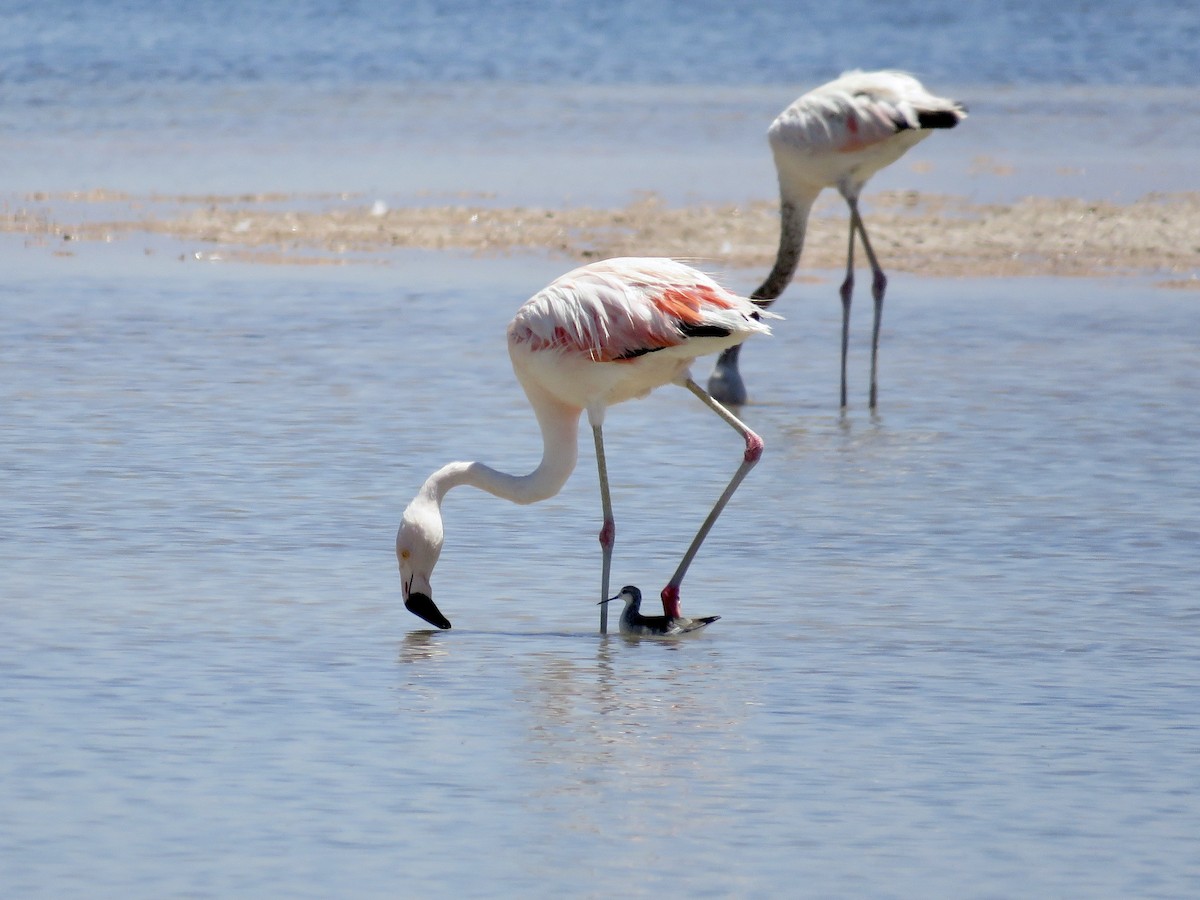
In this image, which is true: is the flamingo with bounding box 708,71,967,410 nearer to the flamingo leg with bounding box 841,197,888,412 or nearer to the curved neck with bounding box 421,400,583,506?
the flamingo leg with bounding box 841,197,888,412

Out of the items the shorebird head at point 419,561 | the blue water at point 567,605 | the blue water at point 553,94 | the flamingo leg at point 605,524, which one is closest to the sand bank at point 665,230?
the blue water at point 567,605

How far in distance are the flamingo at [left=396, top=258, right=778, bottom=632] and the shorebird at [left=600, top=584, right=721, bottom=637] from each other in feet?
0.03

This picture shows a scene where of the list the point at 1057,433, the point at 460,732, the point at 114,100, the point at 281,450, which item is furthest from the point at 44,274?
the point at 114,100

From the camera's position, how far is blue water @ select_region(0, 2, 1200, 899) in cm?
457

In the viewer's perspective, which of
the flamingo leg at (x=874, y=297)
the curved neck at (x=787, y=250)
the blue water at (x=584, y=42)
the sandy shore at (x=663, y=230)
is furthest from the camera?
the blue water at (x=584, y=42)

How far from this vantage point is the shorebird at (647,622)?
639cm

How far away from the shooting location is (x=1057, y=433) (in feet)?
31.8

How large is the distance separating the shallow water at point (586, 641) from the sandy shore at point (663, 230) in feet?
12.4

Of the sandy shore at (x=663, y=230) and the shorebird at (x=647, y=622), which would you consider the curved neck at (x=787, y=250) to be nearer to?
the sandy shore at (x=663, y=230)

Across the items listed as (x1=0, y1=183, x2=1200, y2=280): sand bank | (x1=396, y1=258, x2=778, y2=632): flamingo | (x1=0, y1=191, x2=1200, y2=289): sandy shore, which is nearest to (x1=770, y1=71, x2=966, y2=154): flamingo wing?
(x1=0, y1=183, x2=1200, y2=280): sand bank

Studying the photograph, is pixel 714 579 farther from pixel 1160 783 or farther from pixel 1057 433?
pixel 1057 433

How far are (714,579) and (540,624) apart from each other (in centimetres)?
84

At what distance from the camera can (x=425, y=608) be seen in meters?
6.29

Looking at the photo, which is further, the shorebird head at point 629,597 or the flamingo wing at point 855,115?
the flamingo wing at point 855,115
